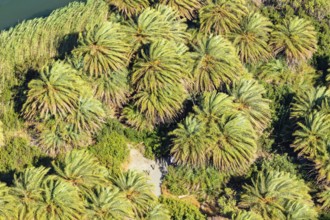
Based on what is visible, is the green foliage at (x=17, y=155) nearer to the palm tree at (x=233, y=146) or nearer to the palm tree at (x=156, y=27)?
the palm tree at (x=156, y=27)

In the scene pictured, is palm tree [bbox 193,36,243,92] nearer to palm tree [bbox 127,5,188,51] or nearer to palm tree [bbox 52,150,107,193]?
palm tree [bbox 127,5,188,51]

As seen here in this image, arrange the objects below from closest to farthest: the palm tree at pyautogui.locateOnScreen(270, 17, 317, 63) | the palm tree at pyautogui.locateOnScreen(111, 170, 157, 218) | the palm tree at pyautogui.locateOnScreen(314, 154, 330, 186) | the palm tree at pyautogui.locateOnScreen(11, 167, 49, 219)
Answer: the palm tree at pyautogui.locateOnScreen(11, 167, 49, 219) < the palm tree at pyautogui.locateOnScreen(111, 170, 157, 218) < the palm tree at pyautogui.locateOnScreen(314, 154, 330, 186) < the palm tree at pyautogui.locateOnScreen(270, 17, 317, 63)

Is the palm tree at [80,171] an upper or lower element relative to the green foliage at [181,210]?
upper

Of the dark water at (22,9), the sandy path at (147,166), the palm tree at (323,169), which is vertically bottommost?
the sandy path at (147,166)

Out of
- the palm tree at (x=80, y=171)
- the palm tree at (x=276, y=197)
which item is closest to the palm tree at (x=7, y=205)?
the palm tree at (x=80, y=171)

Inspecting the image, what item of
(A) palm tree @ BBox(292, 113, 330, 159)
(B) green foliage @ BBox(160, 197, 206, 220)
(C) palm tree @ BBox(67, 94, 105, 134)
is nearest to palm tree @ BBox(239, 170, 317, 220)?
(A) palm tree @ BBox(292, 113, 330, 159)
